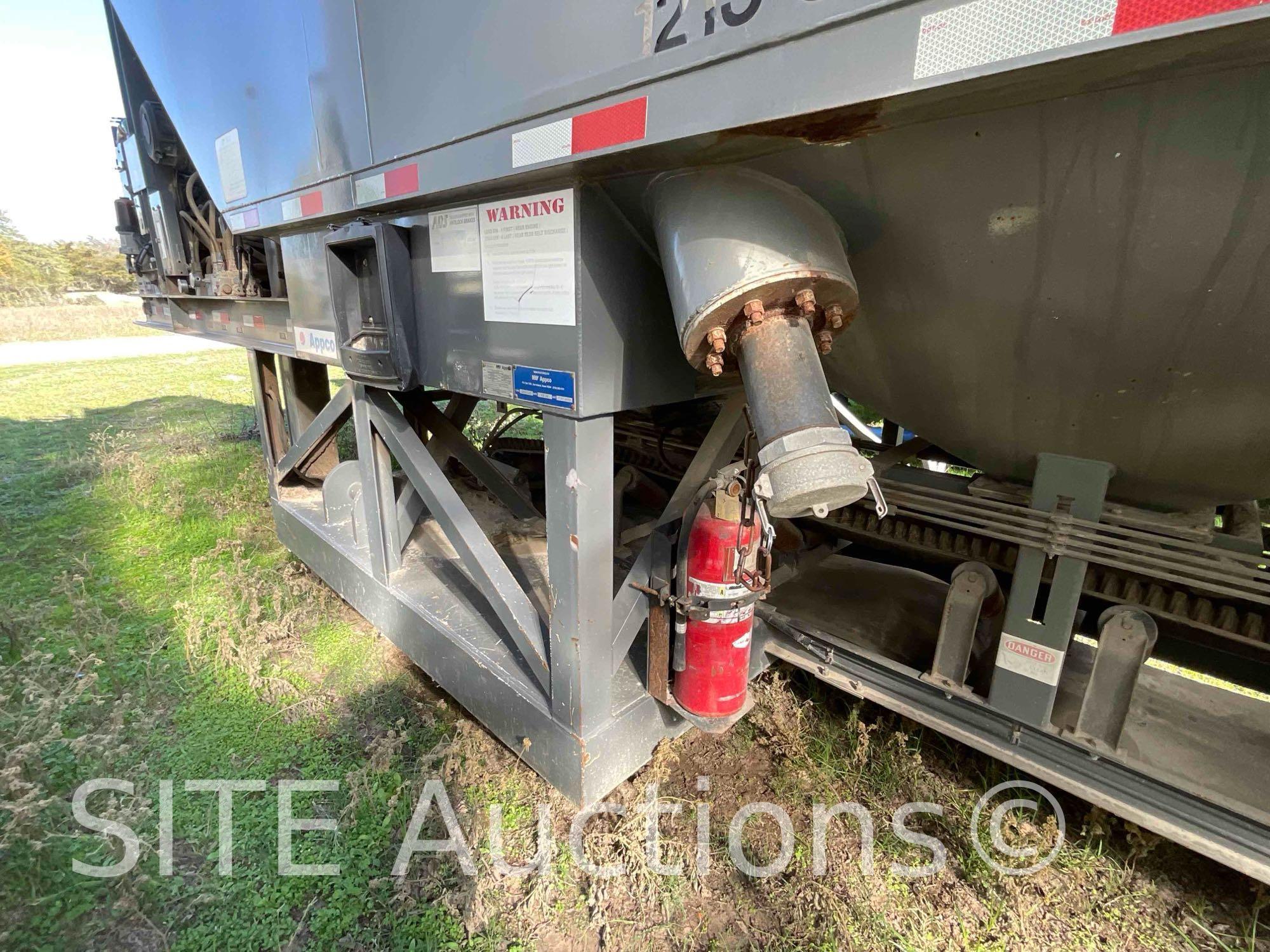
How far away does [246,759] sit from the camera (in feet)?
7.29

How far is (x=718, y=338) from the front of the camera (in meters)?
1.17

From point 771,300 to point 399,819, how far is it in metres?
2.03

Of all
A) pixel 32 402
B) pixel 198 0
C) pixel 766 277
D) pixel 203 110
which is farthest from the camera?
pixel 32 402

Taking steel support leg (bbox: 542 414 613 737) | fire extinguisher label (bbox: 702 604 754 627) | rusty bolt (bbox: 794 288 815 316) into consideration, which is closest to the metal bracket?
fire extinguisher label (bbox: 702 604 754 627)

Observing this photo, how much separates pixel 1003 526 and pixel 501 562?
5.07 feet

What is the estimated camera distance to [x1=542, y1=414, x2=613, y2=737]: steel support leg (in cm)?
150

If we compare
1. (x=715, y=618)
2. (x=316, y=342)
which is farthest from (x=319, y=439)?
(x=715, y=618)

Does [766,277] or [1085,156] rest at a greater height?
[1085,156]

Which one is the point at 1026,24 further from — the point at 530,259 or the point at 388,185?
the point at 388,185

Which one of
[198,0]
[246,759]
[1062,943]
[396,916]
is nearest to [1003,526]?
[1062,943]

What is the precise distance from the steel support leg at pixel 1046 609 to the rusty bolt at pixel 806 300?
0.96m

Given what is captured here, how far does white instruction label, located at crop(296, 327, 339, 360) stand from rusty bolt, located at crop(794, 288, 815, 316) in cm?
181

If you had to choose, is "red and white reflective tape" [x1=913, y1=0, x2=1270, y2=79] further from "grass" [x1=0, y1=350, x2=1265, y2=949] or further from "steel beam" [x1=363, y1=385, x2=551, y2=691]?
"grass" [x1=0, y1=350, x2=1265, y2=949]

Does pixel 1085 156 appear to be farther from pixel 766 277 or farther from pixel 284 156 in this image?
pixel 284 156
